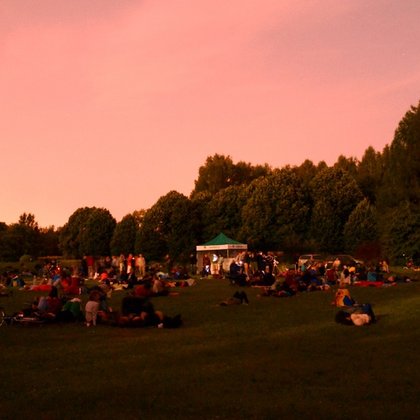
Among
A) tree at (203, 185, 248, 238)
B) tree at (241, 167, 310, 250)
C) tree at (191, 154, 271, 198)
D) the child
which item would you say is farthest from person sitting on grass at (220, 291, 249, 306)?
tree at (191, 154, 271, 198)

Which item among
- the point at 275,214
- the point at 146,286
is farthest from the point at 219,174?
the point at 146,286

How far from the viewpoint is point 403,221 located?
53344 mm

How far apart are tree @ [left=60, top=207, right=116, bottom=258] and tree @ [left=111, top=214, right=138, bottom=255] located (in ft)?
14.6

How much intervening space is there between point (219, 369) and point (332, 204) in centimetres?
6035

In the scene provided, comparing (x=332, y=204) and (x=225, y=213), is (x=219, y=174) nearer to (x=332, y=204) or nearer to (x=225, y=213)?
(x=225, y=213)

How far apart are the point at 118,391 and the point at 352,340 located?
22.0 feet

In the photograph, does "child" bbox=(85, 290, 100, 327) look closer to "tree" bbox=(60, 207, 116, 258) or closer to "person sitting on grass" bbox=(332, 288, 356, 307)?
"person sitting on grass" bbox=(332, 288, 356, 307)

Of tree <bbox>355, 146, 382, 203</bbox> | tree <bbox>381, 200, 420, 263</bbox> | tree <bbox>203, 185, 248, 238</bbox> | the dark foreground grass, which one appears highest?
tree <bbox>355, 146, 382, 203</bbox>

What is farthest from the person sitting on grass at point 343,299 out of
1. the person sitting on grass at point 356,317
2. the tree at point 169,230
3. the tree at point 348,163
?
the tree at point 348,163

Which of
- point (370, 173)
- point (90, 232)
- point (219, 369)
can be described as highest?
point (370, 173)

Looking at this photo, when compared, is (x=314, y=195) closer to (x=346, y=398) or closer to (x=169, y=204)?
(x=169, y=204)

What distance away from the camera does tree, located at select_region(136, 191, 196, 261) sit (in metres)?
76.3

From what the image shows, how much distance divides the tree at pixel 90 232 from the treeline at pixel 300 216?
0.14 metres

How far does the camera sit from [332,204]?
70.2 metres
